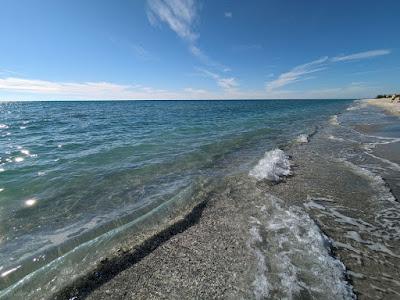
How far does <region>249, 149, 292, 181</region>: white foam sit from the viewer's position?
32.3ft

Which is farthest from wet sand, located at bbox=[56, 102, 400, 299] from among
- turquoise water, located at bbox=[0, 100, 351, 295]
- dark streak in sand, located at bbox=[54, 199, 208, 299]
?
turquoise water, located at bbox=[0, 100, 351, 295]

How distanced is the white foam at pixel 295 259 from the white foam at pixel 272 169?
10.2 feet

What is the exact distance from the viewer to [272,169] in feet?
34.1

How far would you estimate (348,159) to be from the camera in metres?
12.3

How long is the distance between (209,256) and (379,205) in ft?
18.3

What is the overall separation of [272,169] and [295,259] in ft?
18.9

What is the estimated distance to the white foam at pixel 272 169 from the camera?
32.3 ft

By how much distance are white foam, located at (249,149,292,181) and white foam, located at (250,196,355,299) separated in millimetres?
3096

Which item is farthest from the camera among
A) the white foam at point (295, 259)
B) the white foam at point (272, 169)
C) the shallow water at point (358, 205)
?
the white foam at point (272, 169)

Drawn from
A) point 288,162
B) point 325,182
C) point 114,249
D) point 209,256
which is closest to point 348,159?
point 288,162

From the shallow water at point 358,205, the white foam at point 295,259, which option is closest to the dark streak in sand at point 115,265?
the white foam at point 295,259

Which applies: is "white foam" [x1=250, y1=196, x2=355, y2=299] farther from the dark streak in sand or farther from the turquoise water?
the turquoise water

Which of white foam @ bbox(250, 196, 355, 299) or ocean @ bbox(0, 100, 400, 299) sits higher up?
white foam @ bbox(250, 196, 355, 299)

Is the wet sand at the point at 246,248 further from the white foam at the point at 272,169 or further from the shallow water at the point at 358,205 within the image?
the white foam at the point at 272,169
